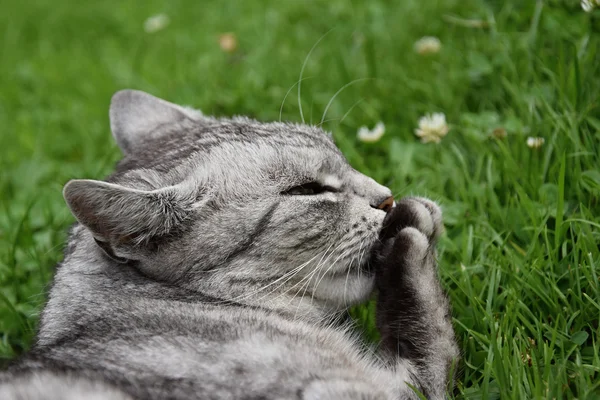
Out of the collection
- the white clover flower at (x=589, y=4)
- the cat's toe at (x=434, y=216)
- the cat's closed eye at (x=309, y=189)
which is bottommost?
the cat's toe at (x=434, y=216)

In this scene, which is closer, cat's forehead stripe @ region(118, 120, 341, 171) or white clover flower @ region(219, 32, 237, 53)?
cat's forehead stripe @ region(118, 120, 341, 171)

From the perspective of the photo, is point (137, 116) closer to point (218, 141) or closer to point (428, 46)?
point (218, 141)

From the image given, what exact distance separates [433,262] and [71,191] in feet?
4.39

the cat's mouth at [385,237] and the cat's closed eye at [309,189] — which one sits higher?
the cat's closed eye at [309,189]

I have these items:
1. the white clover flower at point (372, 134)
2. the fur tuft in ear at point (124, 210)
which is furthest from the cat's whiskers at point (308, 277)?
the white clover flower at point (372, 134)

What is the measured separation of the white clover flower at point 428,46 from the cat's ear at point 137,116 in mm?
1647

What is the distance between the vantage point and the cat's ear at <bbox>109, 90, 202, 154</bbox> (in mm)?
3281

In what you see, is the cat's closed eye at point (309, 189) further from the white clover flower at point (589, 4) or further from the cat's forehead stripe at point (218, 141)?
the white clover flower at point (589, 4)

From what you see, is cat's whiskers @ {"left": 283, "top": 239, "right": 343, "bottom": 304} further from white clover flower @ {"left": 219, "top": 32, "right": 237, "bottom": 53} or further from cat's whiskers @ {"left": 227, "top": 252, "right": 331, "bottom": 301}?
white clover flower @ {"left": 219, "top": 32, "right": 237, "bottom": 53}

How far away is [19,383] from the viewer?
1.89 meters

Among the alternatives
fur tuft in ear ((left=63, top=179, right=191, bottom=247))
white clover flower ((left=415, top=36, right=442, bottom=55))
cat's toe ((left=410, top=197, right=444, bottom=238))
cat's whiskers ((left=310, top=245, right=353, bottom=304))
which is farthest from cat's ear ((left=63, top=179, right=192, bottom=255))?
white clover flower ((left=415, top=36, right=442, bottom=55))

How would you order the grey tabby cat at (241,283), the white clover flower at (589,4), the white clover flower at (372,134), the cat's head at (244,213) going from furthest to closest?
1. the white clover flower at (372,134)
2. the white clover flower at (589,4)
3. the cat's head at (244,213)
4. the grey tabby cat at (241,283)

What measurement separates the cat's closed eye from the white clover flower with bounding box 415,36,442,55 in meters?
→ 1.92

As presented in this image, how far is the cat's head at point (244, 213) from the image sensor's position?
7.59 feet
